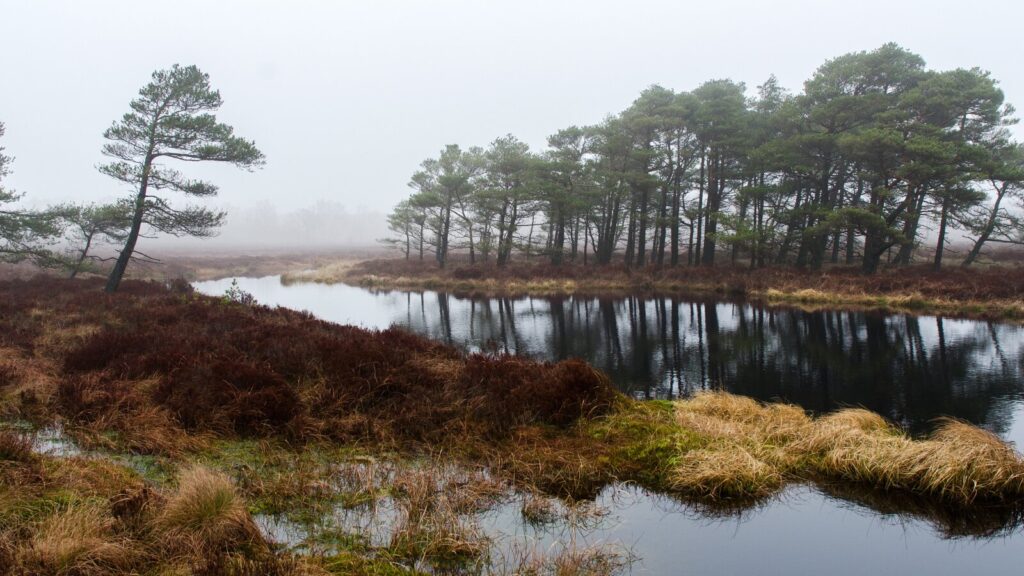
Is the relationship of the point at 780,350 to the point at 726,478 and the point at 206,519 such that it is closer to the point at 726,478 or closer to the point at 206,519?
the point at 726,478

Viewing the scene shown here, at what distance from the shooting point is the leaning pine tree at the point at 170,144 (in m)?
17.9

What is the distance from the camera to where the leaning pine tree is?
1794cm

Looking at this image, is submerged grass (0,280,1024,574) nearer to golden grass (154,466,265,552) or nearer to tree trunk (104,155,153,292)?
golden grass (154,466,265,552)

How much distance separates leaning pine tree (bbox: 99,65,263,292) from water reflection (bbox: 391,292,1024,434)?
28.0 feet

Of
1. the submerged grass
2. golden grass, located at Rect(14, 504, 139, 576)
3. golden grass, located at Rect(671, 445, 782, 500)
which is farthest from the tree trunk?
golden grass, located at Rect(671, 445, 782, 500)

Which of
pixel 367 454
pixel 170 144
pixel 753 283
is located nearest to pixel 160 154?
pixel 170 144

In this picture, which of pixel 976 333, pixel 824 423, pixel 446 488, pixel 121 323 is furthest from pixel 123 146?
pixel 976 333

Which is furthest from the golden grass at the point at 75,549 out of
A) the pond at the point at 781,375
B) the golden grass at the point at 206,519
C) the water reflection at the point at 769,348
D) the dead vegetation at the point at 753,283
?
the dead vegetation at the point at 753,283

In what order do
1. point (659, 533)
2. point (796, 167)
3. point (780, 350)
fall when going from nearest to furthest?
point (659, 533), point (780, 350), point (796, 167)

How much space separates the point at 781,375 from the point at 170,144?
20.6m

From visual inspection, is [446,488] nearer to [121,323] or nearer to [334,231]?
[121,323]

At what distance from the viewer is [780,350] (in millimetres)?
14484

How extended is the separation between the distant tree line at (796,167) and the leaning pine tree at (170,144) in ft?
65.5

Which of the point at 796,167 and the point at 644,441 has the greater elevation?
the point at 796,167
